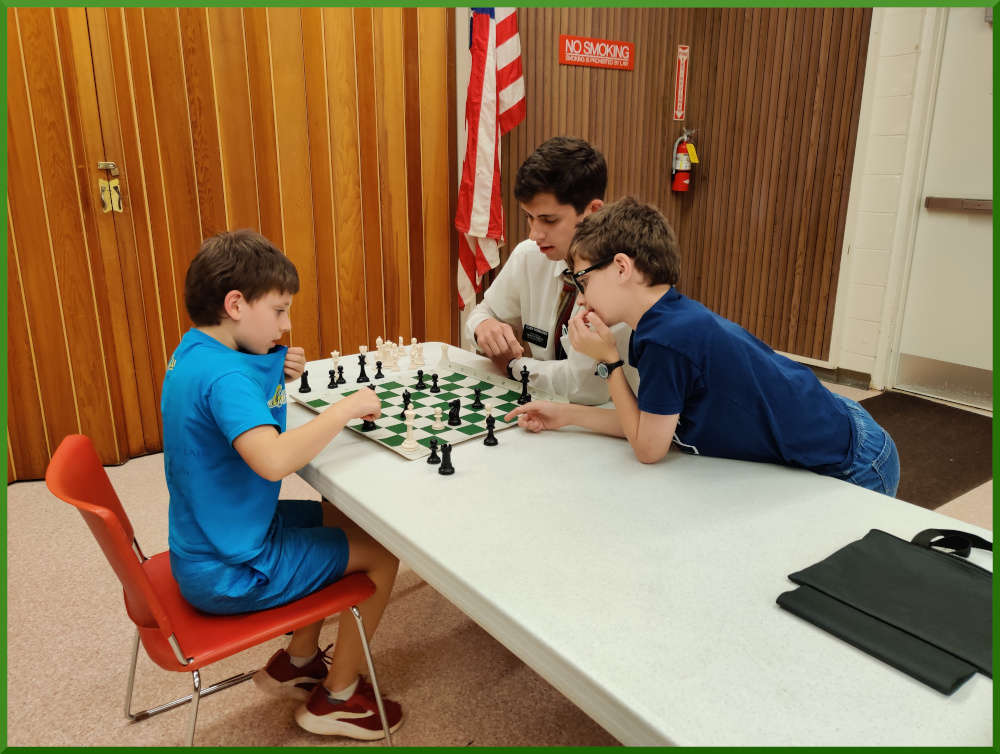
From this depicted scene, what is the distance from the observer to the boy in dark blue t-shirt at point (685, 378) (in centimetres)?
141

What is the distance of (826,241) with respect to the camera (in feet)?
14.9

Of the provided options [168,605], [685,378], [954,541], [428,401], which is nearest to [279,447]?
[168,605]

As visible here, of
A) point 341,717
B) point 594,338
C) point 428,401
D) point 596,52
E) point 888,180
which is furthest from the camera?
point 596,52

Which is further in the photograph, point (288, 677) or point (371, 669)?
point (288, 677)

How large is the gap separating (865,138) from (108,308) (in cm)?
432

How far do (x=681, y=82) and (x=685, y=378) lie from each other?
163 inches

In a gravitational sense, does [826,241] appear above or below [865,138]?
below

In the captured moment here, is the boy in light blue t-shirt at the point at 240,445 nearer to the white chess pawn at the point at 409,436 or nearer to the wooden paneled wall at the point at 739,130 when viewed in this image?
the white chess pawn at the point at 409,436

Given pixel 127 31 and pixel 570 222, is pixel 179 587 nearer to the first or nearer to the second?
pixel 570 222

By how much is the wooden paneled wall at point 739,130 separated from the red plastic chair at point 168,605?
3.18 metres

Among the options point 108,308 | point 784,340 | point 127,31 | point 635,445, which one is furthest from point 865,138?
point 108,308

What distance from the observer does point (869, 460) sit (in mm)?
1574

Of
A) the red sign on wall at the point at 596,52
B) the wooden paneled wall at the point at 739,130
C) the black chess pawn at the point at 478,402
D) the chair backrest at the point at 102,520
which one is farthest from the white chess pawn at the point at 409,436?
the red sign on wall at the point at 596,52

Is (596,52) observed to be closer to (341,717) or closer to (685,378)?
(685,378)
